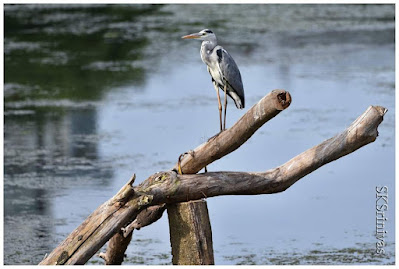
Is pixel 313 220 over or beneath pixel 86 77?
beneath

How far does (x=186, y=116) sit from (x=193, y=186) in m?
6.17

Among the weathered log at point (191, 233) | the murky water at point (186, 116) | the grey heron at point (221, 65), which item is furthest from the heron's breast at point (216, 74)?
the murky water at point (186, 116)

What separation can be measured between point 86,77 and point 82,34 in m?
3.28

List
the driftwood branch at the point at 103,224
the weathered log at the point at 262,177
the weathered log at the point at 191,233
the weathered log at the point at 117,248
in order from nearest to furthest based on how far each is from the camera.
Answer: the driftwood branch at the point at 103,224 → the weathered log at the point at 262,177 → the weathered log at the point at 191,233 → the weathered log at the point at 117,248

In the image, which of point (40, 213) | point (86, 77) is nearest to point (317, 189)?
point (40, 213)

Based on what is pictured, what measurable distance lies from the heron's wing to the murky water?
58.6 inches

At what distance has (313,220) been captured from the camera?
7512 millimetres

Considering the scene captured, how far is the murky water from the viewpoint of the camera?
284 inches

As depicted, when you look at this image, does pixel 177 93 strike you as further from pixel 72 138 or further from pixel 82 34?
pixel 82 34

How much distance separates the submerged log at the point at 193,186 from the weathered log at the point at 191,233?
0.07 metres

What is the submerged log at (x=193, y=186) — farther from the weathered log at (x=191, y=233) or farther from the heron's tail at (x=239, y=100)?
the heron's tail at (x=239, y=100)

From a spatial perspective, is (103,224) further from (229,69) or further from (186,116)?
(186,116)

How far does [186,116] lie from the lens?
36.5ft

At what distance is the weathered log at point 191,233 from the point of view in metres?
4.99
